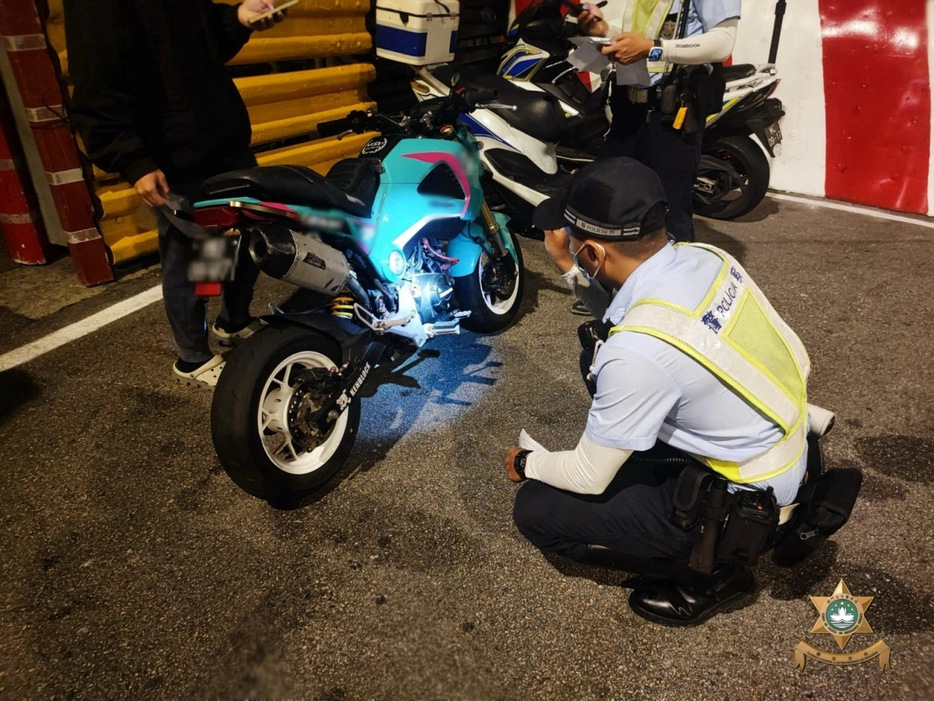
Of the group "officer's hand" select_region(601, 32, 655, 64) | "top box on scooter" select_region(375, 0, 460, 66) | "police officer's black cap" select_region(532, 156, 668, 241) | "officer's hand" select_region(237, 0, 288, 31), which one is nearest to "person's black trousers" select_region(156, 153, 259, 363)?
"officer's hand" select_region(237, 0, 288, 31)

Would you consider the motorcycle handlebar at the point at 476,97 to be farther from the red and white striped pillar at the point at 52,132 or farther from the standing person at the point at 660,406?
the red and white striped pillar at the point at 52,132

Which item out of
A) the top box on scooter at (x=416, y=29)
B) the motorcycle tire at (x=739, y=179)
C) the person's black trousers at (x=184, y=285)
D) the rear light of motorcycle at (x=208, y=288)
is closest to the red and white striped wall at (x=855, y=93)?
the motorcycle tire at (x=739, y=179)

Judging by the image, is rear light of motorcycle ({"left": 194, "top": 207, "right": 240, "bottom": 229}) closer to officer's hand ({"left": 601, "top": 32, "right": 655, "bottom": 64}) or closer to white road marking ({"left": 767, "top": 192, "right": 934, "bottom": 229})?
officer's hand ({"left": 601, "top": 32, "right": 655, "bottom": 64})

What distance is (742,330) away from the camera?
1542 millimetres

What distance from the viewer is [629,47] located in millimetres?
2545

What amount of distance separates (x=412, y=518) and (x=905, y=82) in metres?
5.04

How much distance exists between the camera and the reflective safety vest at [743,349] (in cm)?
147

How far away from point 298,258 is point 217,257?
0.24 m

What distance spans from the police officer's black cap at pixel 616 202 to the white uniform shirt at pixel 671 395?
115 millimetres

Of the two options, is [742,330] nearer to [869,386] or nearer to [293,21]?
[869,386]

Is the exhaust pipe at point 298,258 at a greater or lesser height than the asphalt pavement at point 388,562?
greater

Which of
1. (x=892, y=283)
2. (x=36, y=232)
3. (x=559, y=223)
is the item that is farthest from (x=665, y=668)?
(x=36, y=232)

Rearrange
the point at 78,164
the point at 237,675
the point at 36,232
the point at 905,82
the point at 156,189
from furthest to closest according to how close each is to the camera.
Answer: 1. the point at 905,82
2. the point at 36,232
3. the point at 78,164
4. the point at 156,189
5. the point at 237,675

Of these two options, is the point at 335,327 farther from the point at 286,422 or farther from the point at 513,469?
the point at 513,469
